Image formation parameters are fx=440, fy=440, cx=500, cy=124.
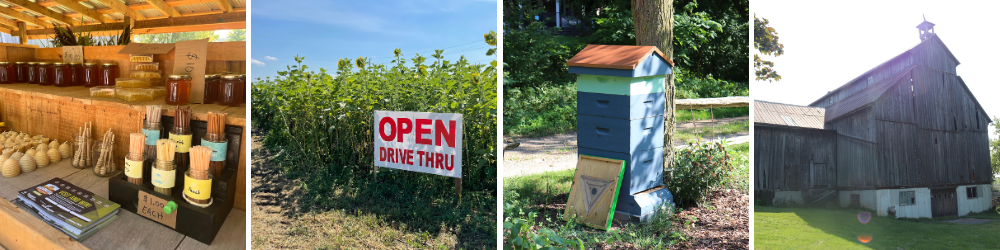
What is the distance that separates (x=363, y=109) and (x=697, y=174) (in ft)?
7.71

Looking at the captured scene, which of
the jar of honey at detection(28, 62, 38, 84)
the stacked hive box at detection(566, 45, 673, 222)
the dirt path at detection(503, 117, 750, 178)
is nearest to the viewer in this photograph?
the stacked hive box at detection(566, 45, 673, 222)

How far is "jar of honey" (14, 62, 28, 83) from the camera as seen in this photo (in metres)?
2.95

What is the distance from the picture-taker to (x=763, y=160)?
2.31 metres

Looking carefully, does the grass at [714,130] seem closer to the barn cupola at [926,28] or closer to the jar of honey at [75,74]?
the barn cupola at [926,28]

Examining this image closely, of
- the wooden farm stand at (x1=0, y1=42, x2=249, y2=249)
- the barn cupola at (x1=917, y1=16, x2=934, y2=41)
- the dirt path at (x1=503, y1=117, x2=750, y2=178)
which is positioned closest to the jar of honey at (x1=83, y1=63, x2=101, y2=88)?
the wooden farm stand at (x1=0, y1=42, x2=249, y2=249)

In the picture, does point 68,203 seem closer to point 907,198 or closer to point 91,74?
point 91,74

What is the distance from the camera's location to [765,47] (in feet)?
7.88

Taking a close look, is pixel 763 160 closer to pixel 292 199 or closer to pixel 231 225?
pixel 231 225

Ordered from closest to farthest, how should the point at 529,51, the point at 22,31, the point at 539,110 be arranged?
the point at 22,31 → the point at 529,51 → the point at 539,110

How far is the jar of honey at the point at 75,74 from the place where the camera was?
264 centimetres

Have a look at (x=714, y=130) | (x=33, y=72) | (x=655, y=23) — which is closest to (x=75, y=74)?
(x=33, y=72)

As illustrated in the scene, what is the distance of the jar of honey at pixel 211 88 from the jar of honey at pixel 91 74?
4.36ft

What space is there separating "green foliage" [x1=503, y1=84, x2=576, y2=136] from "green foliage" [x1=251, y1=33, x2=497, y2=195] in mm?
3327

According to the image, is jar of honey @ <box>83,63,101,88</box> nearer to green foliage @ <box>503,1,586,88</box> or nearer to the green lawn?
the green lawn
